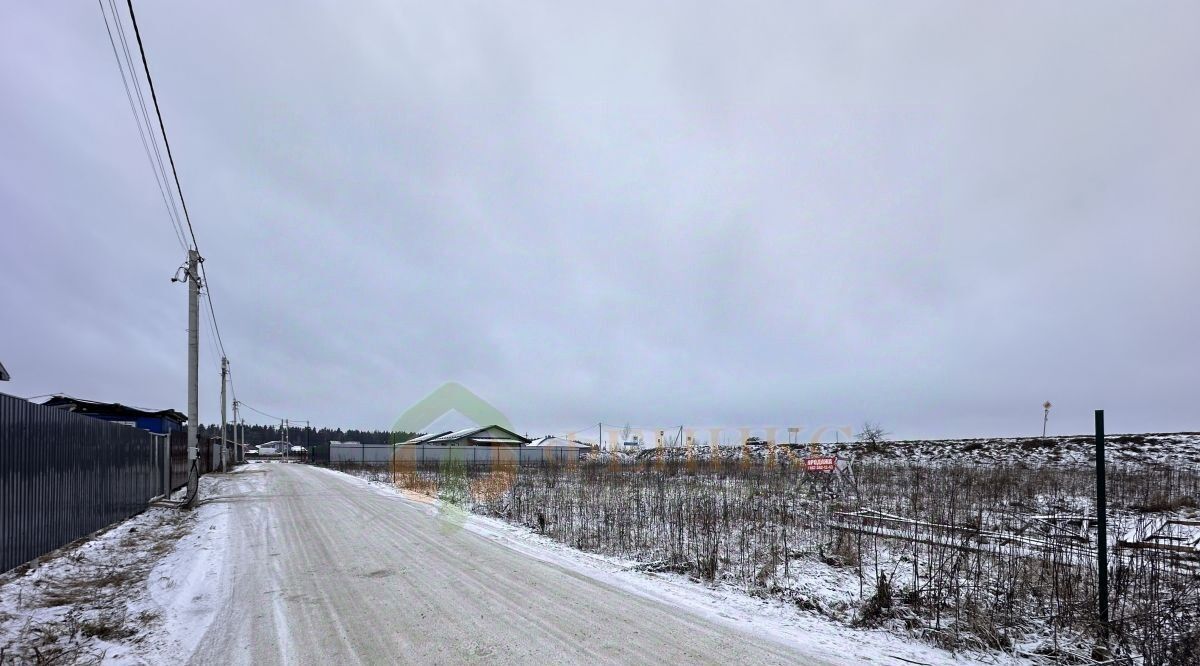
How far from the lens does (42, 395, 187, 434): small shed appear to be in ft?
93.5

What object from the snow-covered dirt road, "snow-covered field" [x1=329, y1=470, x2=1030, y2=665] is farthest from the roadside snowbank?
"snow-covered field" [x1=329, y1=470, x2=1030, y2=665]

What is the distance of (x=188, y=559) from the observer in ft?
27.6

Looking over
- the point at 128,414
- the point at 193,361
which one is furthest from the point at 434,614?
the point at 128,414

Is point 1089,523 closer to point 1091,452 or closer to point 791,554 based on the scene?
point 791,554

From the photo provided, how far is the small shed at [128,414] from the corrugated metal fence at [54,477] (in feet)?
68.3

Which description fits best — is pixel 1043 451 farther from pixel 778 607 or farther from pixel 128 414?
pixel 128 414

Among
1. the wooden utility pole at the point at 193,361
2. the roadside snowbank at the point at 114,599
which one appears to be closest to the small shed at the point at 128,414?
the wooden utility pole at the point at 193,361

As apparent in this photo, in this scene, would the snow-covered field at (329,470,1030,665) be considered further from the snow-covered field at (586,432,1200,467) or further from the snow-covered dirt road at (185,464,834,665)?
the snow-covered field at (586,432,1200,467)

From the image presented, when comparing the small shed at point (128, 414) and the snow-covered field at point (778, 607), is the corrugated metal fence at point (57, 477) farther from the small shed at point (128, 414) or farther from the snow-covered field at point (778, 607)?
the small shed at point (128, 414)

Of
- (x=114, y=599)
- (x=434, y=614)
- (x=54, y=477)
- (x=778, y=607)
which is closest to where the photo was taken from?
(x=434, y=614)

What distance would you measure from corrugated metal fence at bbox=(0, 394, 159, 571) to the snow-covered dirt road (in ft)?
7.46

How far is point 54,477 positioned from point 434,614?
6.93 meters

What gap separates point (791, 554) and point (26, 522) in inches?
408

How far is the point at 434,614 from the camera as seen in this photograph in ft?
18.6
